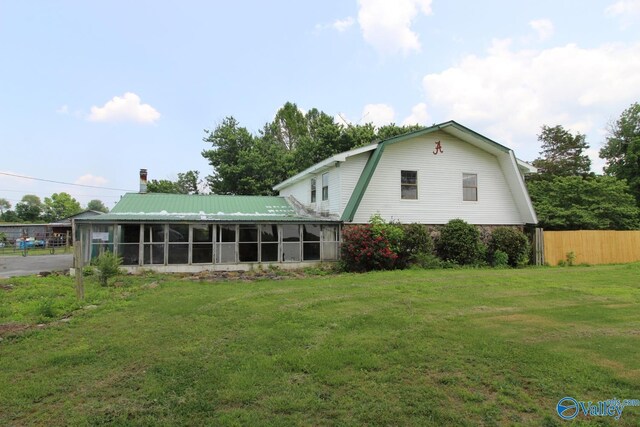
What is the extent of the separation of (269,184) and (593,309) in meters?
25.6

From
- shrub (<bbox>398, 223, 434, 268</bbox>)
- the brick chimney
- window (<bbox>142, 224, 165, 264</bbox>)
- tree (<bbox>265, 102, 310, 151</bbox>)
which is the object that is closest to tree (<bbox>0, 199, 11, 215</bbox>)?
tree (<bbox>265, 102, 310, 151</bbox>)

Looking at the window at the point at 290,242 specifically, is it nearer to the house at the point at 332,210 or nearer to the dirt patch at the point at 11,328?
the house at the point at 332,210

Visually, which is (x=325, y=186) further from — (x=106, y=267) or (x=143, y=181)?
(x=143, y=181)

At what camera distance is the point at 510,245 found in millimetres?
Result: 16906

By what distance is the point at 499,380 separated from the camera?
161 inches

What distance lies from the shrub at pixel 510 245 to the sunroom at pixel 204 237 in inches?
275

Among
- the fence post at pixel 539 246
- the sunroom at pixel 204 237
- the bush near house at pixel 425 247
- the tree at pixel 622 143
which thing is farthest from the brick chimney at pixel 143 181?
the tree at pixel 622 143

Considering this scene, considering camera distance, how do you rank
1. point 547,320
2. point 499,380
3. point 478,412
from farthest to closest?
1. point 547,320
2. point 499,380
3. point 478,412

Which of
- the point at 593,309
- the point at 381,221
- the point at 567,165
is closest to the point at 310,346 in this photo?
the point at 593,309

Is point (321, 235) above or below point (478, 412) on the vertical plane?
above

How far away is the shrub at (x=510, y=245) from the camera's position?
1689 centimetres

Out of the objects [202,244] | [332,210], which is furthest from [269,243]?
[332,210]

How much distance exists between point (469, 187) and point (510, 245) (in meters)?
3.17

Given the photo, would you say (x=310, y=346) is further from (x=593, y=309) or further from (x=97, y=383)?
(x=593, y=309)
